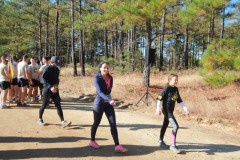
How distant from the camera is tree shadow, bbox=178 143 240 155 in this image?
667 cm

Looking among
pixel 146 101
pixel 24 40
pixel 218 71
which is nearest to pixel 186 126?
pixel 218 71

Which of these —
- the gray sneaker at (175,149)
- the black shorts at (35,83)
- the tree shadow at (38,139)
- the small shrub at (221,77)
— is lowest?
the gray sneaker at (175,149)

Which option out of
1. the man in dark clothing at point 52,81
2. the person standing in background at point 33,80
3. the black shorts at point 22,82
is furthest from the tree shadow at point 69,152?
the person standing in background at point 33,80

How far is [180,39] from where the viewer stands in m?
49.2

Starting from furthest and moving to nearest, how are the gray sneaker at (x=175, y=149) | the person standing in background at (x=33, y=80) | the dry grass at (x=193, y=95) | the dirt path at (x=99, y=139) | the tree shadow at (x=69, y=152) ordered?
the person standing in background at (x=33, y=80) < the dry grass at (x=193, y=95) < the gray sneaker at (x=175, y=149) < the dirt path at (x=99, y=139) < the tree shadow at (x=69, y=152)

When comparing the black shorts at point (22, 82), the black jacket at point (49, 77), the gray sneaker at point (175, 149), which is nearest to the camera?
the gray sneaker at point (175, 149)

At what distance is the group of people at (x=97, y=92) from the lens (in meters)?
6.04

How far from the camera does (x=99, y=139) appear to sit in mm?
7102

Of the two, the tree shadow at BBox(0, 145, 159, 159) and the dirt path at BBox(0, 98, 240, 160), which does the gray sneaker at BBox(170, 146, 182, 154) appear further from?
the tree shadow at BBox(0, 145, 159, 159)

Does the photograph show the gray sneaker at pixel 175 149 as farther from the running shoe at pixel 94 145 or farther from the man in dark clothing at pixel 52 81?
the man in dark clothing at pixel 52 81

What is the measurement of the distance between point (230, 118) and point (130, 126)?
4.05 meters

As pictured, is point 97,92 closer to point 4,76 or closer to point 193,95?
point 4,76

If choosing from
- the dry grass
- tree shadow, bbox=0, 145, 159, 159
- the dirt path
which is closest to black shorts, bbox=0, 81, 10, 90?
the dirt path

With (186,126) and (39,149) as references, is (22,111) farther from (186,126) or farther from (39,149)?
(186,126)
